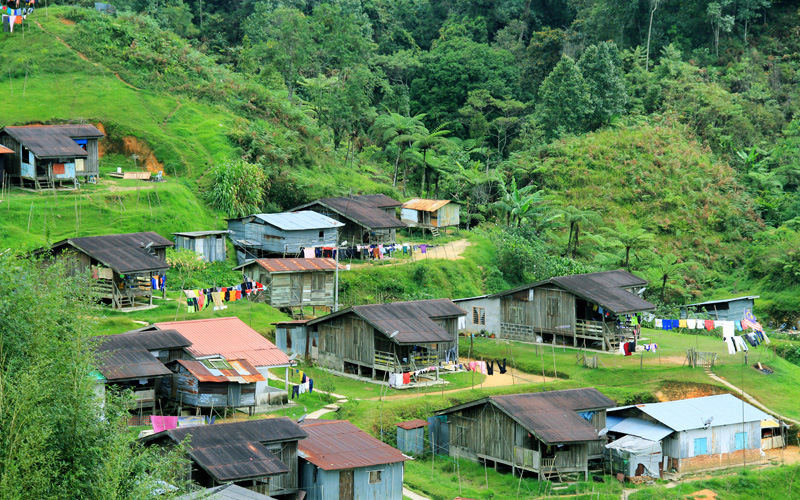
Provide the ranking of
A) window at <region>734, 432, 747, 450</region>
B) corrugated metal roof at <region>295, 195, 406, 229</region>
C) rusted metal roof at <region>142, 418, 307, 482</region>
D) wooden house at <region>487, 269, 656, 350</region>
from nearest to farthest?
rusted metal roof at <region>142, 418, 307, 482</region>
window at <region>734, 432, 747, 450</region>
wooden house at <region>487, 269, 656, 350</region>
corrugated metal roof at <region>295, 195, 406, 229</region>

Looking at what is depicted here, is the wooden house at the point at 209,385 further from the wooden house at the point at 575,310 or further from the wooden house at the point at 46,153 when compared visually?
the wooden house at the point at 46,153

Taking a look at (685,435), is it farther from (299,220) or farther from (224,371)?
(299,220)

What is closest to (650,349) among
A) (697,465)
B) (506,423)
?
(697,465)

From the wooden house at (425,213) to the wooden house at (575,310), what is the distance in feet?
44.4

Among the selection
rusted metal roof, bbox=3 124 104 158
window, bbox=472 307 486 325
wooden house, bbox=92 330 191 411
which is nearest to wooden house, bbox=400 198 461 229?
window, bbox=472 307 486 325

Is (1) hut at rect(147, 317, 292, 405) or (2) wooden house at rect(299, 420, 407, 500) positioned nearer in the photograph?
(2) wooden house at rect(299, 420, 407, 500)

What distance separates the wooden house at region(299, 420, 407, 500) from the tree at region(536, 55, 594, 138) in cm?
4881

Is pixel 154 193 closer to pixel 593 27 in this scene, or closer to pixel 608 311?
pixel 608 311

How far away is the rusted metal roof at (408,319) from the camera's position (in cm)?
4209

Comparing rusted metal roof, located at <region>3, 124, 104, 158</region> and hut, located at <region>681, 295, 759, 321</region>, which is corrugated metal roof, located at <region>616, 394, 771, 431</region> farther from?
rusted metal roof, located at <region>3, 124, 104, 158</region>

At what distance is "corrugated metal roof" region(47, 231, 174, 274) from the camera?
1702 inches

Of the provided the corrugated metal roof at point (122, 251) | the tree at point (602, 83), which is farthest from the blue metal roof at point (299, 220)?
the tree at point (602, 83)

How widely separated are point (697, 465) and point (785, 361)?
12.6m

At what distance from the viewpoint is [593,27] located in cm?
8838
